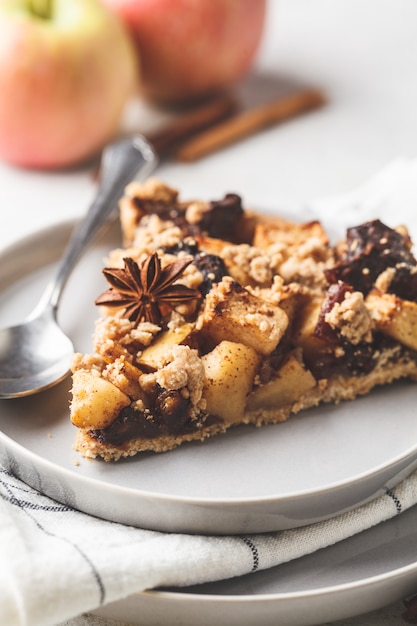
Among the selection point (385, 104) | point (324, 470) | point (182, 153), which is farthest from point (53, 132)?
point (324, 470)

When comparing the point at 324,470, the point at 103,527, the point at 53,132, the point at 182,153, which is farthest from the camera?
the point at 182,153

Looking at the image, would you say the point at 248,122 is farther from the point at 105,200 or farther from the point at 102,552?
the point at 102,552

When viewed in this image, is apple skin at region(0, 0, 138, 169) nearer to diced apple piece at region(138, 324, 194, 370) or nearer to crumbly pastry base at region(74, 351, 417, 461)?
diced apple piece at region(138, 324, 194, 370)

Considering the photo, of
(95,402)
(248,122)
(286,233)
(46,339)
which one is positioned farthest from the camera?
(248,122)

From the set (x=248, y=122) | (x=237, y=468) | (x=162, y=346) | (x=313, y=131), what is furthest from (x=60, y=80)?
(x=237, y=468)

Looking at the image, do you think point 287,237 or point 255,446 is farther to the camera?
point 287,237

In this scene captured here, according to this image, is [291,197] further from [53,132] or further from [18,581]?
[18,581]

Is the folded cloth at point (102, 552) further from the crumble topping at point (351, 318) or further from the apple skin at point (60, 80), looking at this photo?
the apple skin at point (60, 80)
